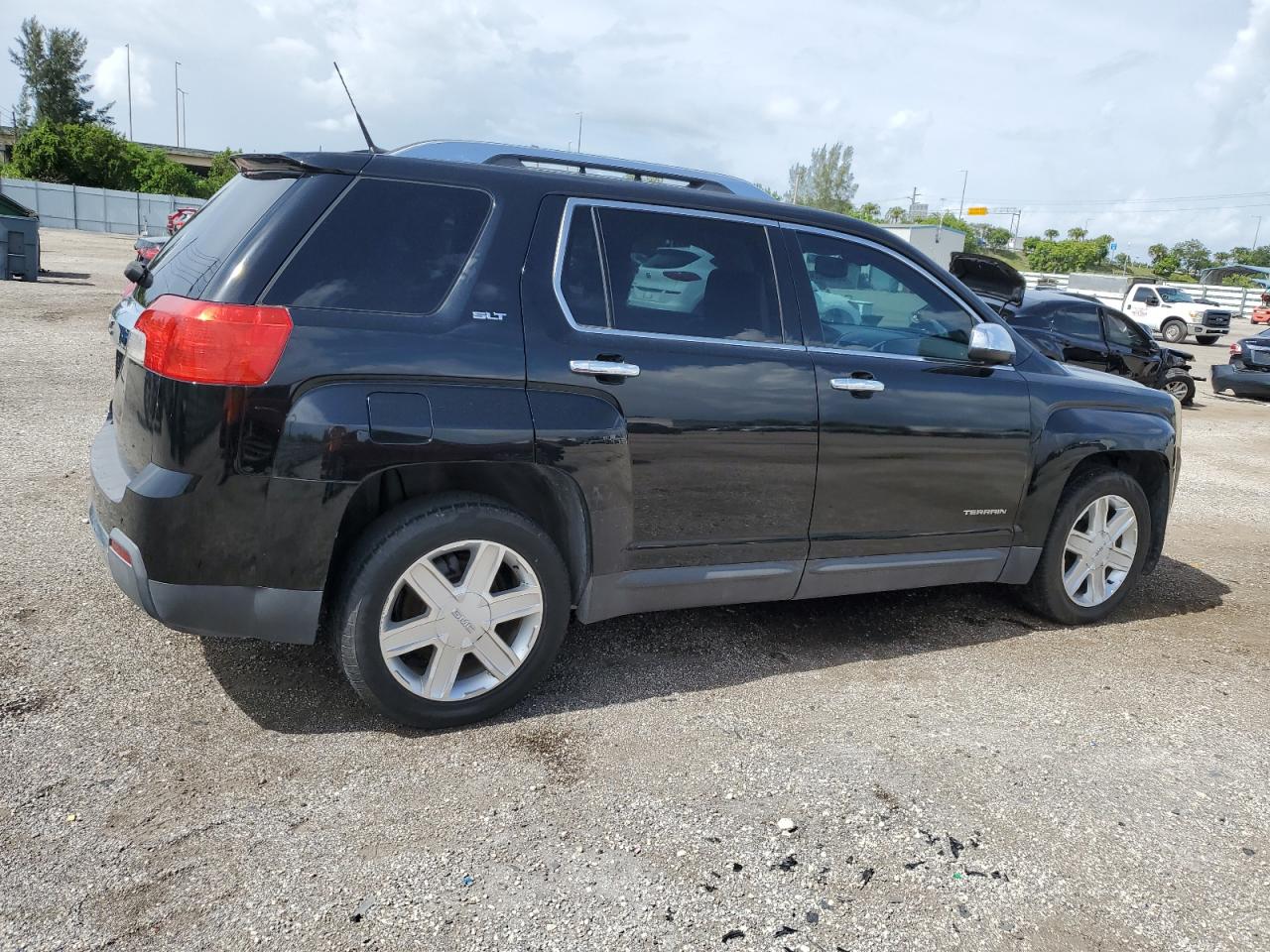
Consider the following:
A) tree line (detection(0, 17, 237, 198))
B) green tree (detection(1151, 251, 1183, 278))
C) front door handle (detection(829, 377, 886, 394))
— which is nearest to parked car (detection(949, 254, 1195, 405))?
front door handle (detection(829, 377, 886, 394))

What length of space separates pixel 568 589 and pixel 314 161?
5.35 feet

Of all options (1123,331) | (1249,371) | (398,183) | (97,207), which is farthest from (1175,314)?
(97,207)

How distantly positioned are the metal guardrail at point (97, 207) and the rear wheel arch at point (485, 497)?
51760 millimetres

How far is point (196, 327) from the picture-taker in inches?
115

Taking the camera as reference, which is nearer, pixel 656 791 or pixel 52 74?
pixel 656 791

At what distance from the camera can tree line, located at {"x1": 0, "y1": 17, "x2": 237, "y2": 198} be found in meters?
57.9

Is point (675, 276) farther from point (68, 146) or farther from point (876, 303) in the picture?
point (68, 146)

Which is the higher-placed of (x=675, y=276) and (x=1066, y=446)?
(x=675, y=276)

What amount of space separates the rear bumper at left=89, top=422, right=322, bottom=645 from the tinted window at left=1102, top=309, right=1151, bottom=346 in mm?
13417

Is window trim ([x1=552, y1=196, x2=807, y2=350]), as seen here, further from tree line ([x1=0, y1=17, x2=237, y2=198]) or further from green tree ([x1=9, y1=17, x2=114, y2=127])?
green tree ([x1=9, y1=17, x2=114, y2=127])

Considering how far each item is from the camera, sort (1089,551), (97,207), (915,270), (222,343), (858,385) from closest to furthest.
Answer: (222,343) < (858,385) < (915,270) < (1089,551) < (97,207)

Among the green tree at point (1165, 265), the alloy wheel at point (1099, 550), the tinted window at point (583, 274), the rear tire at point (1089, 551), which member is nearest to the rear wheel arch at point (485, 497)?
the tinted window at point (583, 274)

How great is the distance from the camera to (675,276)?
3.72 metres

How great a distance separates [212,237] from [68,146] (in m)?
66.0
